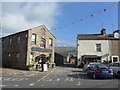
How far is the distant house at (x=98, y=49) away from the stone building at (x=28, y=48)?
653 centimetres

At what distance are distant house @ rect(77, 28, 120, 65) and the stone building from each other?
6.53 m

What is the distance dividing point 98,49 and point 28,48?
1519 centimetres

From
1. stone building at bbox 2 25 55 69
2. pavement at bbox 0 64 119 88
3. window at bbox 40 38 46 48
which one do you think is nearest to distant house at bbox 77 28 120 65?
stone building at bbox 2 25 55 69

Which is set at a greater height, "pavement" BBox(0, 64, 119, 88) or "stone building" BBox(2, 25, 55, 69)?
"stone building" BBox(2, 25, 55, 69)

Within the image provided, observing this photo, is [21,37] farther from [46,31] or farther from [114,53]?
[114,53]

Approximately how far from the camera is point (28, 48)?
22906mm

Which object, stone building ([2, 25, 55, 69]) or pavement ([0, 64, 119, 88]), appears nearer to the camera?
pavement ([0, 64, 119, 88])

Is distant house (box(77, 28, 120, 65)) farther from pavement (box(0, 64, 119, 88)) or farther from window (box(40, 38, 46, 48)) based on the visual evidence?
pavement (box(0, 64, 119, 88))

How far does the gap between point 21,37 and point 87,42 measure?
1384cm

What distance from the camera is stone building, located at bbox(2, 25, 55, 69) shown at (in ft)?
76.2

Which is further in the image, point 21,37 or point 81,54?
point 81,54

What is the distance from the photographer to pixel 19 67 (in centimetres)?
2392

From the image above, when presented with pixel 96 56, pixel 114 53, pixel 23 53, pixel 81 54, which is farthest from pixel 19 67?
pixel 114 53

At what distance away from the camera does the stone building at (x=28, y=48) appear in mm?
23219
